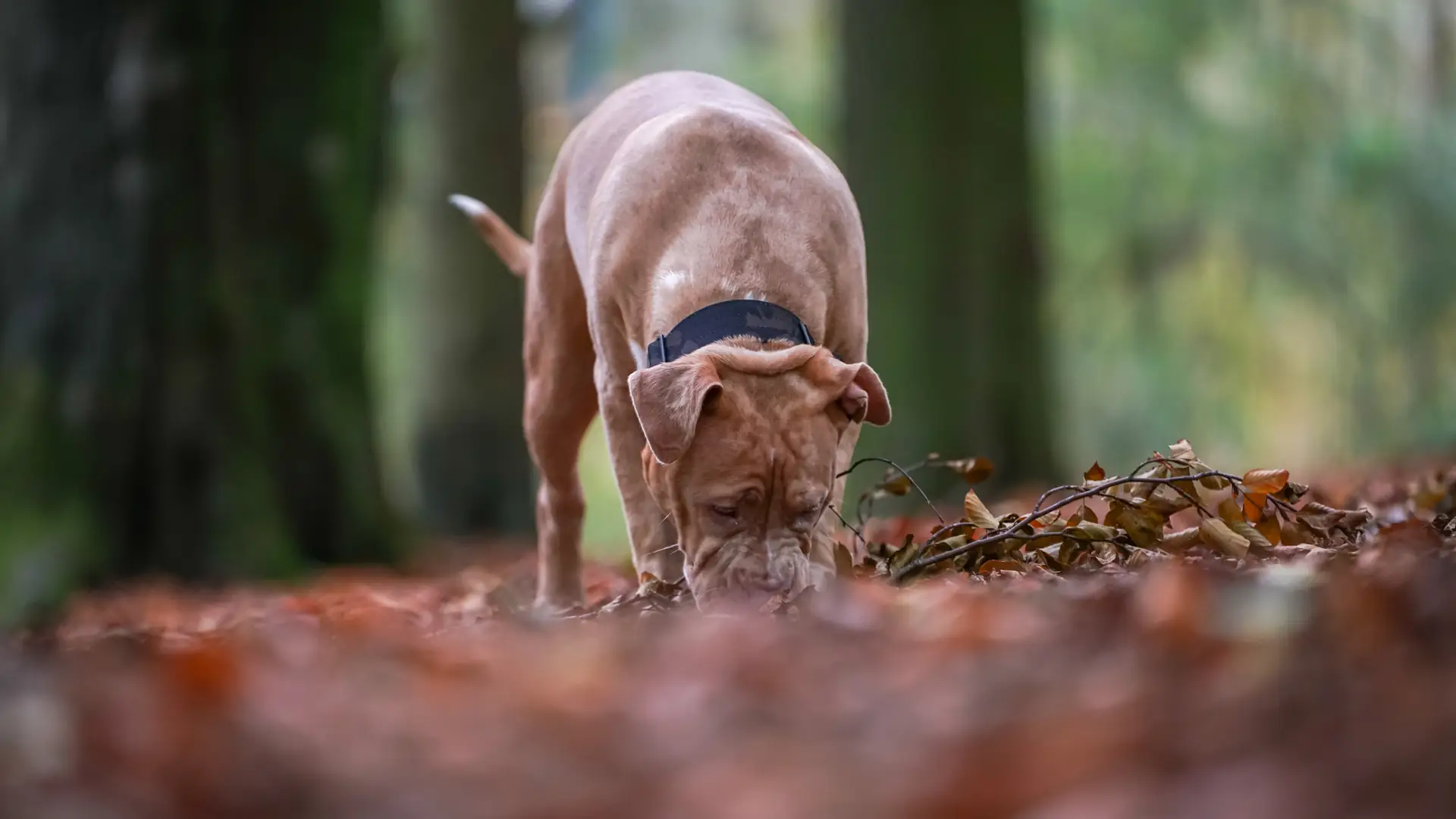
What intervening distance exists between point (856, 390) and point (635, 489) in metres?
1.00

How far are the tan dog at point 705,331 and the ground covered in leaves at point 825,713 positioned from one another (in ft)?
3.40

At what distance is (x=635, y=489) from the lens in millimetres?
4883

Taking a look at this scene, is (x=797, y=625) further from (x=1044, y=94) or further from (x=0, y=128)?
(x=1044, y=94)

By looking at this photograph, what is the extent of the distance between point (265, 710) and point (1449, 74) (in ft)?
64.3

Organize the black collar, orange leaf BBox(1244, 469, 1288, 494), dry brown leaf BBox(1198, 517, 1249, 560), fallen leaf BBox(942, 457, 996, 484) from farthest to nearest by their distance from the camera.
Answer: fallen leaf BBox(942, 457, 996, 484)
the black collar
orange leaf BBox(1244, 469, 1288, 494)
dry brown leaf BBox(1198, 517, 1249, 560)

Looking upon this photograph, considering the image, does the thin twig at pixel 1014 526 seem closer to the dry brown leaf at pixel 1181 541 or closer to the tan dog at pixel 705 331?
the dry brown leaf at pixel 1181 541

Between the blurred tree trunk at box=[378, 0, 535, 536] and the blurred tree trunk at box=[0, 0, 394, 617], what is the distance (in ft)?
12.2

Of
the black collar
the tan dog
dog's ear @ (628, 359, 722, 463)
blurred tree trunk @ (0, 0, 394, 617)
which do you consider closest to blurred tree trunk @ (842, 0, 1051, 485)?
blurred tree trunk @ (0, 0, 394, 617)

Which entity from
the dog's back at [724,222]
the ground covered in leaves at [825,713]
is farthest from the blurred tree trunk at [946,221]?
the ground covered in leaves at [825,713]

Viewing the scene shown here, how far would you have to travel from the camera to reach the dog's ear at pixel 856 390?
4.27m

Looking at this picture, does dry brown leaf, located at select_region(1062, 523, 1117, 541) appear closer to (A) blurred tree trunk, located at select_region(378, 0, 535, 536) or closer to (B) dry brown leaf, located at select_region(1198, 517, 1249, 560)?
(B) dry brown leaf, located at select_region(1198, 517, 1249, 560)

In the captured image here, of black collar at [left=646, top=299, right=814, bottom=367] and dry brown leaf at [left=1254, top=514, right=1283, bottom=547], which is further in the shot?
black collar at [left=646, top=299, right=814, bottom=367]

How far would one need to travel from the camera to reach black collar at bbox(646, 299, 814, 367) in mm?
4406

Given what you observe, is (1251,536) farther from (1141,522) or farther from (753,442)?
(753,442)
